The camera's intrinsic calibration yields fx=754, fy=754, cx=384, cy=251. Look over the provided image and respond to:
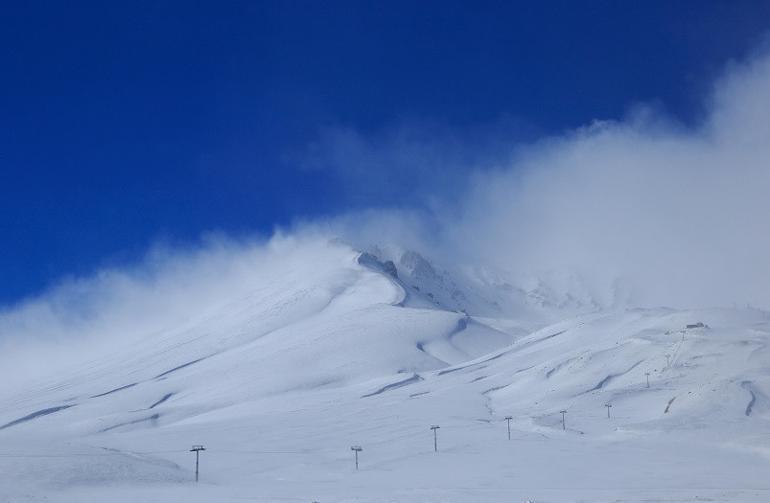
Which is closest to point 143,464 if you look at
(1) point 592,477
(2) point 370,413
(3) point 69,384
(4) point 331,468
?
(4) point 331,468

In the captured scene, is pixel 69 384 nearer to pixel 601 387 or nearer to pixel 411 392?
pixel 411 392

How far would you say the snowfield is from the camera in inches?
1871

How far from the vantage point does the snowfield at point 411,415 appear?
1871 inches

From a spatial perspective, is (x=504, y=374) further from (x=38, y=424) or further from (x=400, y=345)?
(x=38, y=424)

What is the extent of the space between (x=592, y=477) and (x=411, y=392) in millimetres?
71493

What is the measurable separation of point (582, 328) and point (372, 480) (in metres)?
111

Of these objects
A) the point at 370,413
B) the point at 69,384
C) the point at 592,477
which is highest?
the point at 69,384

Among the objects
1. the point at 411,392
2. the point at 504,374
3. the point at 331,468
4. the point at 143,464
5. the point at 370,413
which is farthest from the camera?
the point at 504,374

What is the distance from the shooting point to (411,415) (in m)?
95.4

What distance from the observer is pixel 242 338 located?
19338 cm

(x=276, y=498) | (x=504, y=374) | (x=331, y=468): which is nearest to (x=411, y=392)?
(x=504, y=374)

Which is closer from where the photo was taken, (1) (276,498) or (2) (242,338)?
(1) (276,498)

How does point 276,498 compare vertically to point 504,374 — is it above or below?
below

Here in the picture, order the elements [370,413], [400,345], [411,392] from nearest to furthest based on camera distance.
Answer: [370,413] → [411,392] → [400,345]
